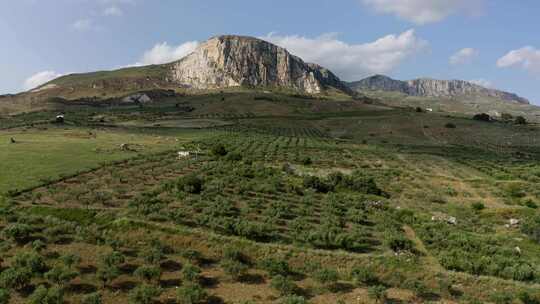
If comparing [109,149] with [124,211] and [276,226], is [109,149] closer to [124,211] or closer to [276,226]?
[124,211]

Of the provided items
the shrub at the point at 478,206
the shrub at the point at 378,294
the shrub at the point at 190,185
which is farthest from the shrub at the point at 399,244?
the shrub at the point at 190,185

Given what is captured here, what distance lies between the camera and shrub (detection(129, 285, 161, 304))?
1625 cm

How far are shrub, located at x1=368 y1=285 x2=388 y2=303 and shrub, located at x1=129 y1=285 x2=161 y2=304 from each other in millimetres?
9717

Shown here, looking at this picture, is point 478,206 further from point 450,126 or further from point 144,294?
point 450,126

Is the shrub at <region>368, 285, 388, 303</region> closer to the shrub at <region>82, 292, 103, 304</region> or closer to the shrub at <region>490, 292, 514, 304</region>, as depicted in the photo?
the shrub at <region>490, 292, 514, 304</region>

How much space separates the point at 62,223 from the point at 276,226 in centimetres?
1369

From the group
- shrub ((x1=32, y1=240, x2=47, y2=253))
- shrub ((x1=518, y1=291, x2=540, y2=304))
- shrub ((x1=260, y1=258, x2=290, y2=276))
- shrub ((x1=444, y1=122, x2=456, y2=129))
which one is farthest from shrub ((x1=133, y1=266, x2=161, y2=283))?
shrub ((x1=444, y1=122, x2=456, y2=129))

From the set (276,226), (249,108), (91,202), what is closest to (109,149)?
(91,202)

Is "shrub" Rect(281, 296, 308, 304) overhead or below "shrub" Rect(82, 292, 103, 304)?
below

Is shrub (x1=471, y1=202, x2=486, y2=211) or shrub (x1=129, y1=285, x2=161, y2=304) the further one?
shrub (x1=471, y1=202, x2=486, y2=211)

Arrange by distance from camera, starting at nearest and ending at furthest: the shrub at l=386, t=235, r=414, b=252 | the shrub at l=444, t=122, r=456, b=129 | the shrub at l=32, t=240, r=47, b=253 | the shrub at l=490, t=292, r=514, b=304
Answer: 1. the shrub at l=490, t=292, r=514, b=304
2. the shrub at l=32, t=240, r=47, b=253
3. the shrub at l=386, t=235, r=414, b=252
4. the shrub at l=444, t=122, r=456, b=129

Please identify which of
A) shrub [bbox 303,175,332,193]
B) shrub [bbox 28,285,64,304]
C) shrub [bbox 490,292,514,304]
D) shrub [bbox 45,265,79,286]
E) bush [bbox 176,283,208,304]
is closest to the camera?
shrub [bbox 28,285,64,304]

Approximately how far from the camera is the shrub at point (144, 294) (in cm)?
1625

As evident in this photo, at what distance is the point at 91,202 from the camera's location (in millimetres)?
27672
